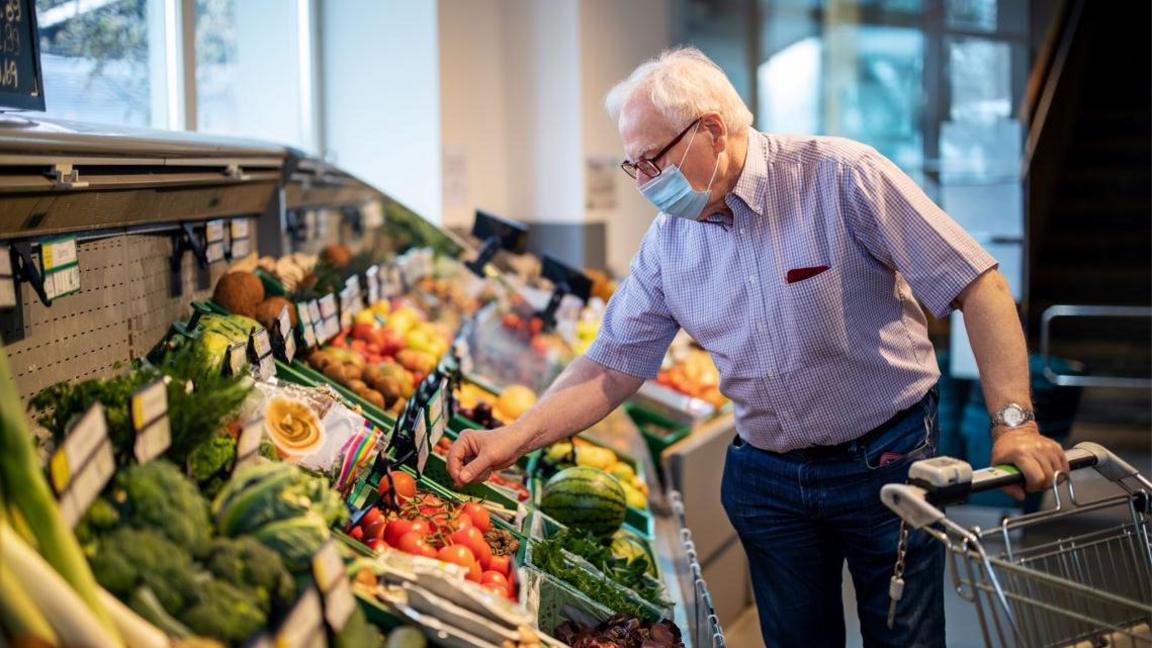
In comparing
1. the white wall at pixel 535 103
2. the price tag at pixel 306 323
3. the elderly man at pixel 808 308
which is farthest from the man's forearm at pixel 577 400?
the white wall at pixel 535 103

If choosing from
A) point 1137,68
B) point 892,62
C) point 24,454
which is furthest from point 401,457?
point 1137,68

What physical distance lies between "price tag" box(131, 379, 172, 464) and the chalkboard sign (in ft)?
2.39

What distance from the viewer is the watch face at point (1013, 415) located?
6.86ft

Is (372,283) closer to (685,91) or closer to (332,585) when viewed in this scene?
(685,91)

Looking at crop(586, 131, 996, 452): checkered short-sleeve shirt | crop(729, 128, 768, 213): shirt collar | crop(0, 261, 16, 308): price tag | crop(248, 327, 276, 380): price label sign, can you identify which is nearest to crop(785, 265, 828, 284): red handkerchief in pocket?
crop(586, 131, 996, 452): checkered short-sleeve shirt

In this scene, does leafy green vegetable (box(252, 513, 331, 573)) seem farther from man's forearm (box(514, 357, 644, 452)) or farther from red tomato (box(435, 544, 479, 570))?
man's forearm (box(514, 357, 644, 452))

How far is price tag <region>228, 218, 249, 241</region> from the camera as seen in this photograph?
10.5 feet

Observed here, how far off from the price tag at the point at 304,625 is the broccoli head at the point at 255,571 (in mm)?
37

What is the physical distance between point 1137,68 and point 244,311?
28.7 feet

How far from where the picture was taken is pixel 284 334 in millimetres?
2760

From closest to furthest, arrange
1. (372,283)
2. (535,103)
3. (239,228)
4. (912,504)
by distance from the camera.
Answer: (912,504), (239,228), (372,283), (535,103)

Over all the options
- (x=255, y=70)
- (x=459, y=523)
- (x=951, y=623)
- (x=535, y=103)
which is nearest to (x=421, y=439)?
(x=459, y=523)

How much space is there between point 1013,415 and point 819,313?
18.6 inches

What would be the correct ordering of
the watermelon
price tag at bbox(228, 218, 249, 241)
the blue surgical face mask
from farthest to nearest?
price tag at bbox(228, 218, 249, 241) → the watermelon → the blue surgical face mask
